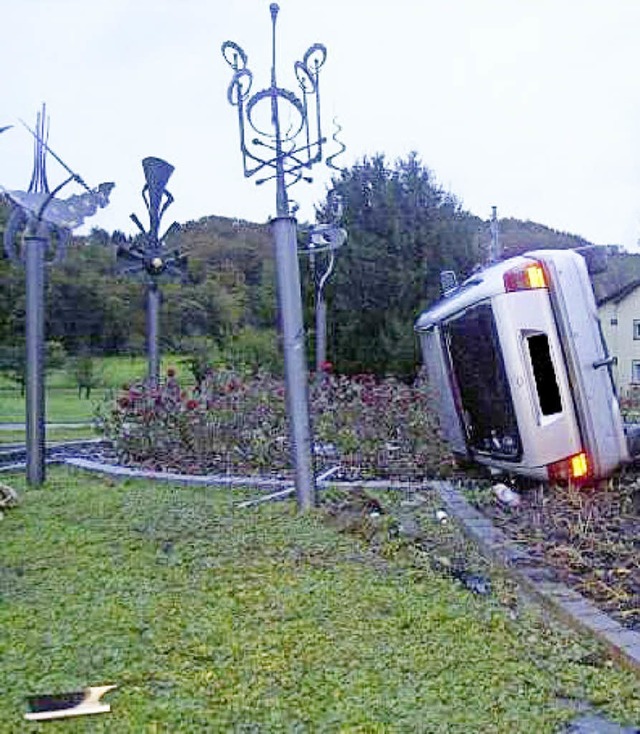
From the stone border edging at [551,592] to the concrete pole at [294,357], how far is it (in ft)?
3.22

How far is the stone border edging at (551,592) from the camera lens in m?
2.58

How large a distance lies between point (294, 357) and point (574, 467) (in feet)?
5.81

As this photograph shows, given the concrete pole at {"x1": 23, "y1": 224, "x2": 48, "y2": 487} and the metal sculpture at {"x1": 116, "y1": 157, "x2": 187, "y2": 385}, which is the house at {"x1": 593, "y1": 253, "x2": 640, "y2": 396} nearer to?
the metal sculpture at {"x1": 116, "y1": 157, "x2": 187, "y2": 385}

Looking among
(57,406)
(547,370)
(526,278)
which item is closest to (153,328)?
(526,278)

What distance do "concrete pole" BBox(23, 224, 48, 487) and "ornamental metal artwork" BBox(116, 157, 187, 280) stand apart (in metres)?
3.14

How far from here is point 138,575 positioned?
3713mm

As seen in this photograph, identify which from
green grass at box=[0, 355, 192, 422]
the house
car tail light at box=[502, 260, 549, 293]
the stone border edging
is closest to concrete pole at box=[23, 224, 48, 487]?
the stone border edging

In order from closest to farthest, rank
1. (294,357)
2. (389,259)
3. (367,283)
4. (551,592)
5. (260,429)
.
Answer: (551,592) < (294,357) < (260,429) < (367,283) < (389,259)

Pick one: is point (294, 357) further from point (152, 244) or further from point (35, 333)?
point (152, 244)

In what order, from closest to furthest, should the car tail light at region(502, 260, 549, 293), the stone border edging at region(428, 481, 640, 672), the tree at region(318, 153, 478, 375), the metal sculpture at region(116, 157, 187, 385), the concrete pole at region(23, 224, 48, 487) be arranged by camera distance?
the stone border edging at region(428, 481, 640, 672) → the car tail light at region(502, 260, 549, 293) → the concrete pole at region(23, 224, 48, 487) → the metal sculpture at region(116, 157, 187, 385) → the tree at region(318, 153, 478, 375)

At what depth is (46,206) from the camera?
21.1 feet

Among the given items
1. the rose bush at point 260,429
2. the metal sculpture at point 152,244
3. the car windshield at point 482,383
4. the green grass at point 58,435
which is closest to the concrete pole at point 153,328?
the metal sculpture at point 152,244

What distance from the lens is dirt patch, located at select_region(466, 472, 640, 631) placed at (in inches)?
125

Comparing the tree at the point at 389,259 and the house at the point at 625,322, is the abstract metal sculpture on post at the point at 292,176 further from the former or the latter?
the house at the point at 625,322
